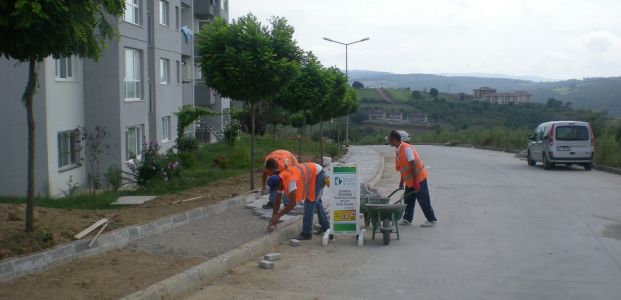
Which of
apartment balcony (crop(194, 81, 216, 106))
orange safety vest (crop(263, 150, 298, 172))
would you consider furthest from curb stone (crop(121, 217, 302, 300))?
apartment balcony (crop(194, 81, 216, 106))

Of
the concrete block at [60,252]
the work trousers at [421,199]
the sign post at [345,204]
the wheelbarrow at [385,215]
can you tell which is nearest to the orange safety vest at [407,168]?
the work trousers at [421,199]

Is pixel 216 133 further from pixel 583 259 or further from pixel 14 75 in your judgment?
pixel 583 259

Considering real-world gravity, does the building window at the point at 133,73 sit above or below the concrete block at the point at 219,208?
above

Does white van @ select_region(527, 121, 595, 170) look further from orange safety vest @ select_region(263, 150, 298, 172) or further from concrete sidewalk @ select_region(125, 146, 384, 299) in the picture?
orange safety vest @ select_region(263, 150, 298, 172)

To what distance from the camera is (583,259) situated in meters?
9.20

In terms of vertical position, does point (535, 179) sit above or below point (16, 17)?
below

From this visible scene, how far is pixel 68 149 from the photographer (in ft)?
64.5

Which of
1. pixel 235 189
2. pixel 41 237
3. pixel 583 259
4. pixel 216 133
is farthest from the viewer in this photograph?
pixel 216 133

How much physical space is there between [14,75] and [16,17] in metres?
10.8

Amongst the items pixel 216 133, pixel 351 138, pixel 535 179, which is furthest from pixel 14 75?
pixel 351 138

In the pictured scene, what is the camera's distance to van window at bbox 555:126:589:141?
24.8 meters

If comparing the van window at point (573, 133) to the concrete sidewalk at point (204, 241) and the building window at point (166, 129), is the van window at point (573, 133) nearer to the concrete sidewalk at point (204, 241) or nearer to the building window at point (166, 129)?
the concrete sidewalk at point (204, 241)

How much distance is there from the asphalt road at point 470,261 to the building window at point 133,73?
12.4 meters

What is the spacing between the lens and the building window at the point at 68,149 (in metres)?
19.1
